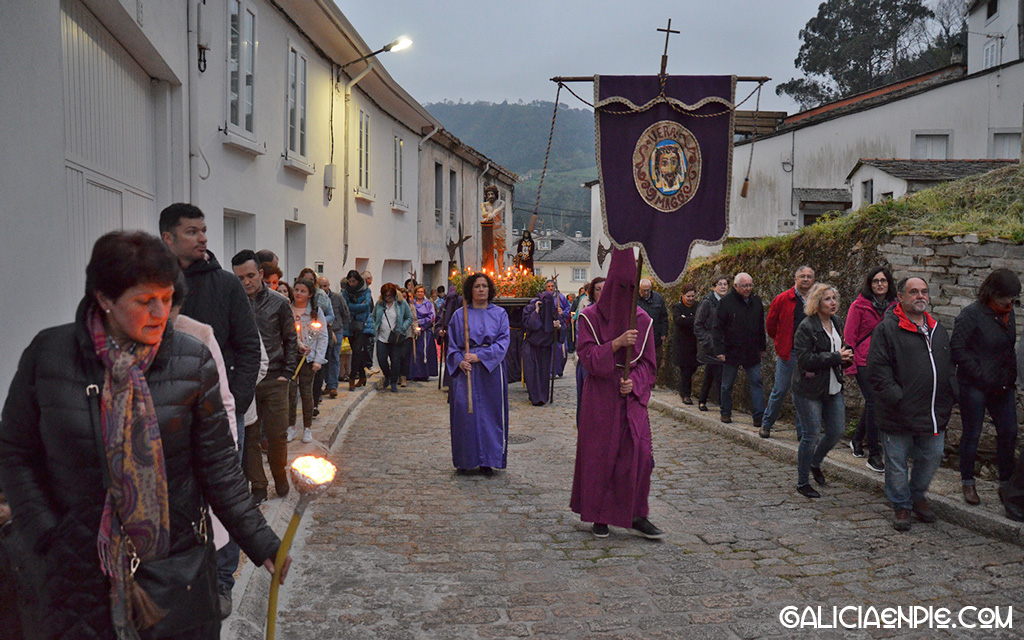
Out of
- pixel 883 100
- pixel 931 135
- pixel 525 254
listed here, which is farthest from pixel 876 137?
pixel 525 254

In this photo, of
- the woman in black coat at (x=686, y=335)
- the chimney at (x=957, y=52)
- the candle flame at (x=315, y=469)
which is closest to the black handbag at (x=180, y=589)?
the candle flame at (x=315, y=469)

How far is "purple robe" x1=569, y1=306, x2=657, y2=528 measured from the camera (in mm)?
6230

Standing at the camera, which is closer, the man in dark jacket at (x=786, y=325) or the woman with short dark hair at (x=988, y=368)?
the woman with short dark hair at (x=988, y=368)

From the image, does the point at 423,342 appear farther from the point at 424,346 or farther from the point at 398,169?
the point at 398,169

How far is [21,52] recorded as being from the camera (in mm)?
→ 4758

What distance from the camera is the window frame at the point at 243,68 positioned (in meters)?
10.8

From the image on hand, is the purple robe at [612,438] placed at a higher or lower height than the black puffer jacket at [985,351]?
lower

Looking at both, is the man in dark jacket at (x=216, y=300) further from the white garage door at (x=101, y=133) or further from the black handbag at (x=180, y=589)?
the black handbag at (x=180, y=589)

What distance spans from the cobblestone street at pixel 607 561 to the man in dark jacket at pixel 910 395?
318 mm

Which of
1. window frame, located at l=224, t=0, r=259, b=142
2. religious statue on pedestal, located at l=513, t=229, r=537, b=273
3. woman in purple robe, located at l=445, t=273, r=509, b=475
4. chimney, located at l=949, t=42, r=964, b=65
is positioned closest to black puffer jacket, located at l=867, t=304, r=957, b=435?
woman in purple robe, located at l=445, t=273, r=509, b=475

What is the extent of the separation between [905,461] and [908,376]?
67 centimetres

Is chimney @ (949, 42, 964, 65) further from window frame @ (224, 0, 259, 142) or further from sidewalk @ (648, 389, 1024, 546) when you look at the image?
window frame @ (224, 0, 259, 142)

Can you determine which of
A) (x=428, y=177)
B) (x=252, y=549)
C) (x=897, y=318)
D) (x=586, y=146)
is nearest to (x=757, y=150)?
(x=428, y=177)

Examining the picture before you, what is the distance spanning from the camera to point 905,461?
6508 mm
